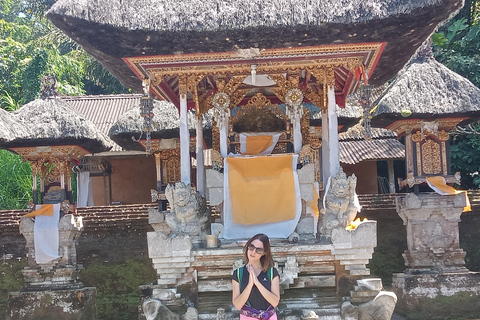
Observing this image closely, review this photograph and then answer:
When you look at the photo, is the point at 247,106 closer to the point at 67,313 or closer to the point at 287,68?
the point at 287,68

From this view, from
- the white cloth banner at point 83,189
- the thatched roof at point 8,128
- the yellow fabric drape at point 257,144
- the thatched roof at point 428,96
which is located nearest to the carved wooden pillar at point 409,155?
the thatched roof at point 428,96

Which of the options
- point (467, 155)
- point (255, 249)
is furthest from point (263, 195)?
point (467, 155)

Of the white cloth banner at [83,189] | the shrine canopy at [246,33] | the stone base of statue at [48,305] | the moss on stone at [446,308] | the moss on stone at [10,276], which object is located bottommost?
the moss on stone at [446,308]

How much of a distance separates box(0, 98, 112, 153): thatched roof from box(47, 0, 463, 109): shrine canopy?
296 centimetres

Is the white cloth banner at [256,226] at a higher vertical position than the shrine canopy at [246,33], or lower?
lower

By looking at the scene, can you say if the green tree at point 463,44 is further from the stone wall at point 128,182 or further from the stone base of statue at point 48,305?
the stone base of statue at point 48,305

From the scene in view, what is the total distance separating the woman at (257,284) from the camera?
5.43 metres

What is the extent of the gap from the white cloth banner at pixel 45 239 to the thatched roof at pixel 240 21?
4.70 m

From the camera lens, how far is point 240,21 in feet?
25.3

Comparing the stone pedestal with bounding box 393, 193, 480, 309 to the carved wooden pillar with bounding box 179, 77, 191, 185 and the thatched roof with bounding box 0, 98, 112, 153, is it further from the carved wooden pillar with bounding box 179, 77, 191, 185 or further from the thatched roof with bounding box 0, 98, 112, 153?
the thatched roof with bounding box 0, 98, 112, 153

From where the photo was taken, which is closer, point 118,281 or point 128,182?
point 118,281

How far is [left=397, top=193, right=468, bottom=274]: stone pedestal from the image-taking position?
37.3ft

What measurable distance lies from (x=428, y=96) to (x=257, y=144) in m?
3.75

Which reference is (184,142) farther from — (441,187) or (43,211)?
(441,187)
